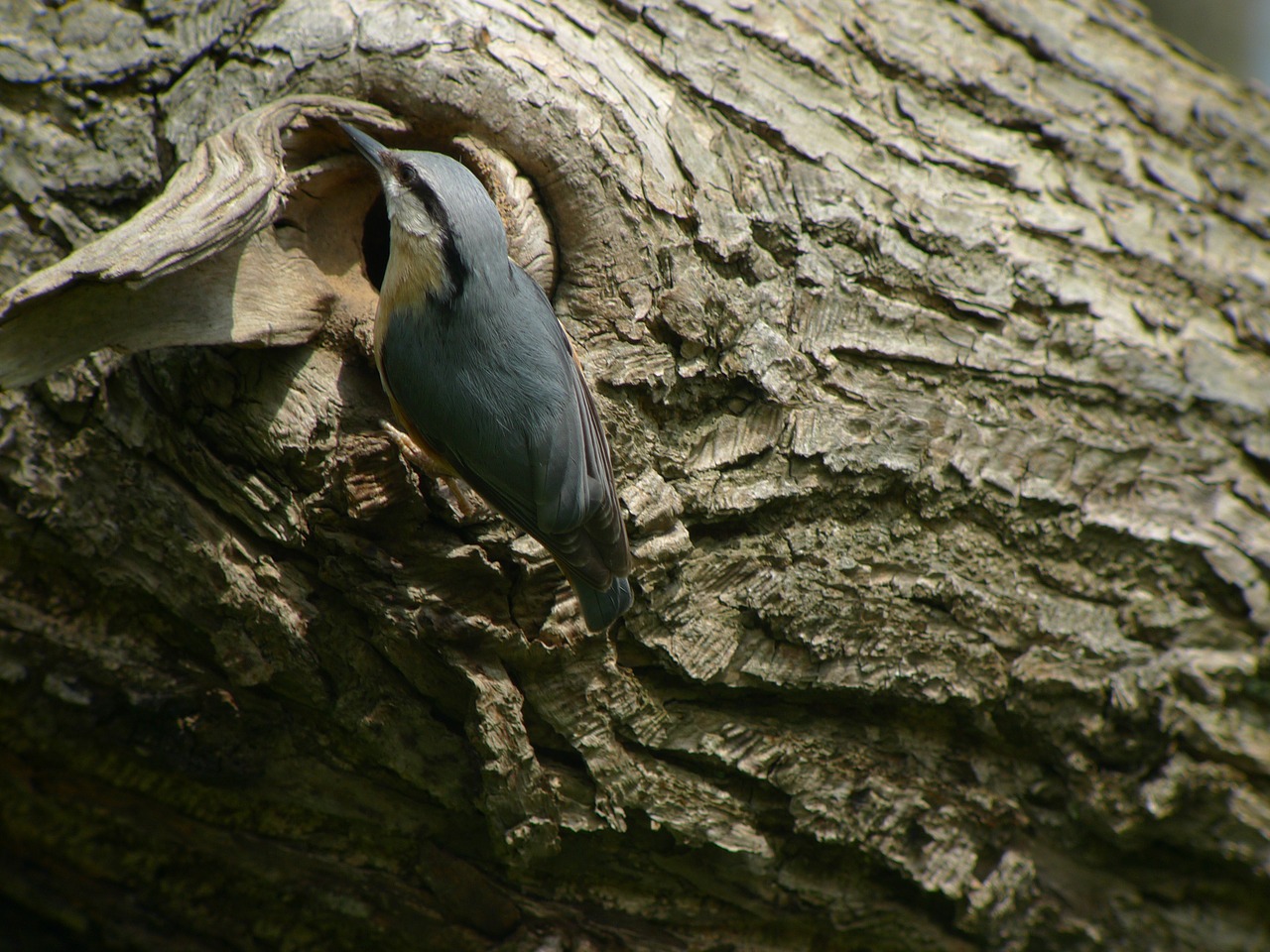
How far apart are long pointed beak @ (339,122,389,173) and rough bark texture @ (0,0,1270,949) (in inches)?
5.8

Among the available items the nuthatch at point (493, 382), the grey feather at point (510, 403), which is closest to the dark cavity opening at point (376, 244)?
the nuthatch at point (493, 382)

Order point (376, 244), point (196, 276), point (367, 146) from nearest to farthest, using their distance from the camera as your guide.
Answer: point (196, 276) → point (367, 146) → point (376, 244)

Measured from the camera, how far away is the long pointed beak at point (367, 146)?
1823mm

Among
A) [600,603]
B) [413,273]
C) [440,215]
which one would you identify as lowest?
[600,603]

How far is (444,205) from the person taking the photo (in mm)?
1844

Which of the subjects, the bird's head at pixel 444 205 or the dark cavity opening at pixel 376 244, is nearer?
the bird's head at pixel 444 205

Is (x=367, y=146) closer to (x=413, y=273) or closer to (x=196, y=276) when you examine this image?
(x=413, y=273)

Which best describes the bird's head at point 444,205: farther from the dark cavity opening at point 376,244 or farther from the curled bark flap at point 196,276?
the dark cavity opening at point 376,244

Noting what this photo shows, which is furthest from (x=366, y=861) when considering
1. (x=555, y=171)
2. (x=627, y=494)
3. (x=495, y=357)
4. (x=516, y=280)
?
(x=555, y=171)

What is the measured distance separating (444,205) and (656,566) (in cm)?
87

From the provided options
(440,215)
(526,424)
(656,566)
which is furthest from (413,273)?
(656,566)

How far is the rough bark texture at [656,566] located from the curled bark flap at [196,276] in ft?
0.18

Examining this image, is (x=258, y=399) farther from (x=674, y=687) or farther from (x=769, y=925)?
(x=769, y=925)

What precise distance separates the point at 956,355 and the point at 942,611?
0.62 meters
